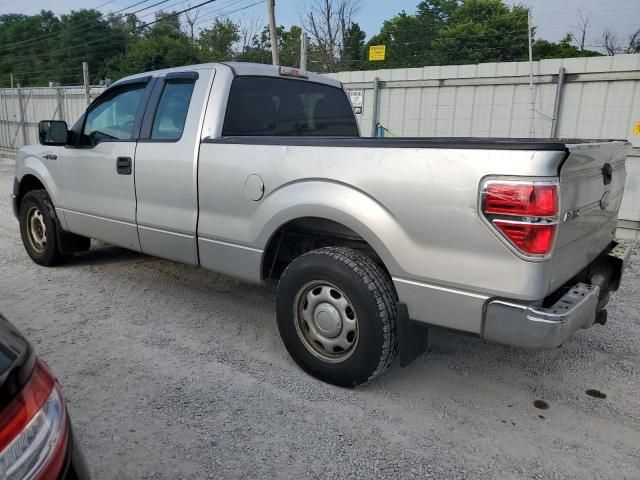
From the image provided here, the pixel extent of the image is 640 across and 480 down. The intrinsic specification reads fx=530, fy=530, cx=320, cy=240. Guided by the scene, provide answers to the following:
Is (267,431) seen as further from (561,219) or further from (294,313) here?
(561,219)

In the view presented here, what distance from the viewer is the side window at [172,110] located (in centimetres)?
393

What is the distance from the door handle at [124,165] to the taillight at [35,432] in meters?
2.97

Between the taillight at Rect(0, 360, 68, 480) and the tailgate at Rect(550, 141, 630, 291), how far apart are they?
210cm

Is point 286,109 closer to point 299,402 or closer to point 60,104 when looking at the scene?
point 299,402

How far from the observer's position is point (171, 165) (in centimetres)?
386

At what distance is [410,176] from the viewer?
2650mm

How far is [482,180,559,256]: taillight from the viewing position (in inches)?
90.8

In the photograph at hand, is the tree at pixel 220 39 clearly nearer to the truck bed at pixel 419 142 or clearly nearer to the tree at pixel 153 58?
the tree at pixel 153 58

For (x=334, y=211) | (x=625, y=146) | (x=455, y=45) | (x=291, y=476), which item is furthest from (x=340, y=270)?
(x=455, y=45)

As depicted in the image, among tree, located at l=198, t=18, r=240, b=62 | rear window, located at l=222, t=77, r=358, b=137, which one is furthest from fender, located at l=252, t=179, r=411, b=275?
tree, located at l=198, t=18, r=240, b=62

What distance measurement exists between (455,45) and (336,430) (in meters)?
46.5

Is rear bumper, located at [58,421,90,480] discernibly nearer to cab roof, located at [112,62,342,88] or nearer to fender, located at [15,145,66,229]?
cab roof, located at [112,62,342,88]

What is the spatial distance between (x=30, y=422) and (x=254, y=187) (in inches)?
87.6

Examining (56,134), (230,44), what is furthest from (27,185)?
(230,44)
